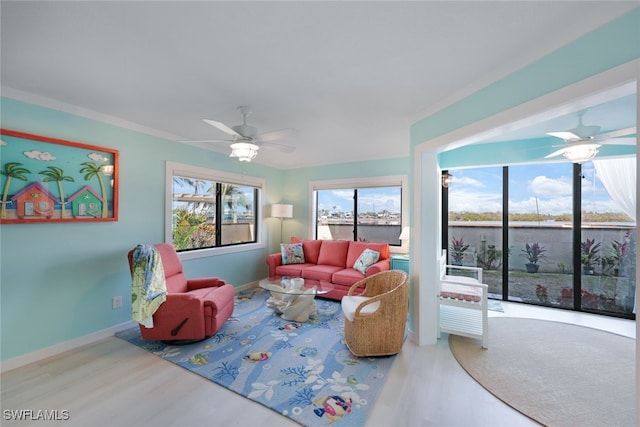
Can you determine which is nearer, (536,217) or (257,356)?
(257,356)

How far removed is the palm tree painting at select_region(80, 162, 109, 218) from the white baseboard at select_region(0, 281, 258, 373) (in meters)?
1.32

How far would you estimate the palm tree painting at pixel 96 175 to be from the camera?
8.98ft

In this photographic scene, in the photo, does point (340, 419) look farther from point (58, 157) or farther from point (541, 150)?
point (541, 150)

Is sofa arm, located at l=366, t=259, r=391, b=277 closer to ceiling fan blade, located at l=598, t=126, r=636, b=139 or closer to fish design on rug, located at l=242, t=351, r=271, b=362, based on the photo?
fish design on rug, located at l=242, t=351, r=271, b=362

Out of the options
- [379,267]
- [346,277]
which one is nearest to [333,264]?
[346,277]

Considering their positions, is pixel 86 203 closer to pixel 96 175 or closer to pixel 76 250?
pixel 96 175

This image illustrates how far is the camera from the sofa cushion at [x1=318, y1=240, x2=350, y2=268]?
4570mm

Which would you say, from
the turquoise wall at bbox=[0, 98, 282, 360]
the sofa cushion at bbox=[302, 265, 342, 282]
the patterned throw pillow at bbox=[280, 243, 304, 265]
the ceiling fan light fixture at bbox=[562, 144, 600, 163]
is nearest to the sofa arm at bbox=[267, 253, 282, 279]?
the patterned throw pillow at bbox=[280, 243, 304, 265]

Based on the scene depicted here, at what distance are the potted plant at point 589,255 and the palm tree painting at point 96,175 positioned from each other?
252 inches

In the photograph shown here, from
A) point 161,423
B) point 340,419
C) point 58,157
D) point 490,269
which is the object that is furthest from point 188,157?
point 490,269

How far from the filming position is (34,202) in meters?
2.38

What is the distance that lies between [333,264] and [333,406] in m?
2.79

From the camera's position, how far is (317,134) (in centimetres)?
354

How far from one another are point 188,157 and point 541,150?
16.6ft
